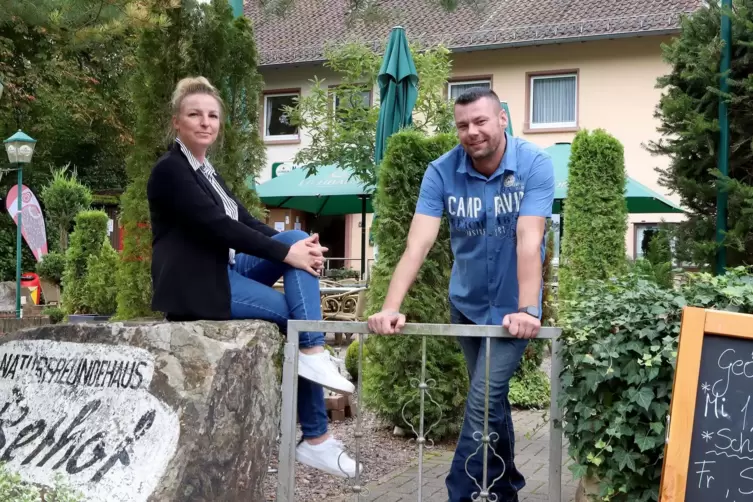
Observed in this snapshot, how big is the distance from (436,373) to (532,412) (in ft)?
5.92

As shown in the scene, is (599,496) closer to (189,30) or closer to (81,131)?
(189,30)

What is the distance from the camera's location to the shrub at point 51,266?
1539cm

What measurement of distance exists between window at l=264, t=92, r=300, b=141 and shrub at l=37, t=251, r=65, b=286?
7615 mm

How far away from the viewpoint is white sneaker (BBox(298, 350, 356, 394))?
3012 millimetres

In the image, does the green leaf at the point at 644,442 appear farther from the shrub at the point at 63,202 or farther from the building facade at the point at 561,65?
the shrub at the point at 63,202

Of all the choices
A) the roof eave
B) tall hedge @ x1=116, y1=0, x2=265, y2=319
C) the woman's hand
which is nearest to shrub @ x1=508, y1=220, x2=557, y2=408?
tall hedge @ x1=116, y1=0, x2=265, y2=319

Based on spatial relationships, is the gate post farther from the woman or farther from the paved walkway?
the paved walkway

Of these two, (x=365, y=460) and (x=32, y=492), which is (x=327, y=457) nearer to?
(x=32, y=492)

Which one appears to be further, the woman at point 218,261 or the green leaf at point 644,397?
the woman at point 218,261

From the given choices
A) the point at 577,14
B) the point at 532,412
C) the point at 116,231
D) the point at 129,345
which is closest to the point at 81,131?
the point at 116,231

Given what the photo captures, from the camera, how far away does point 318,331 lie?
2.96m

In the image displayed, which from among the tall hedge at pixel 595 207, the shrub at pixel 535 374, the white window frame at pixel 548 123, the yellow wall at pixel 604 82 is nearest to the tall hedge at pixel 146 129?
the shrub at pixel 535 374

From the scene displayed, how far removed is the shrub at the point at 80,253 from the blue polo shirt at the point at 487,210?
8919mm

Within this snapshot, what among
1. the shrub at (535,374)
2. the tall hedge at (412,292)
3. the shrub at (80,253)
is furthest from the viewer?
the shrub at (80,253)
